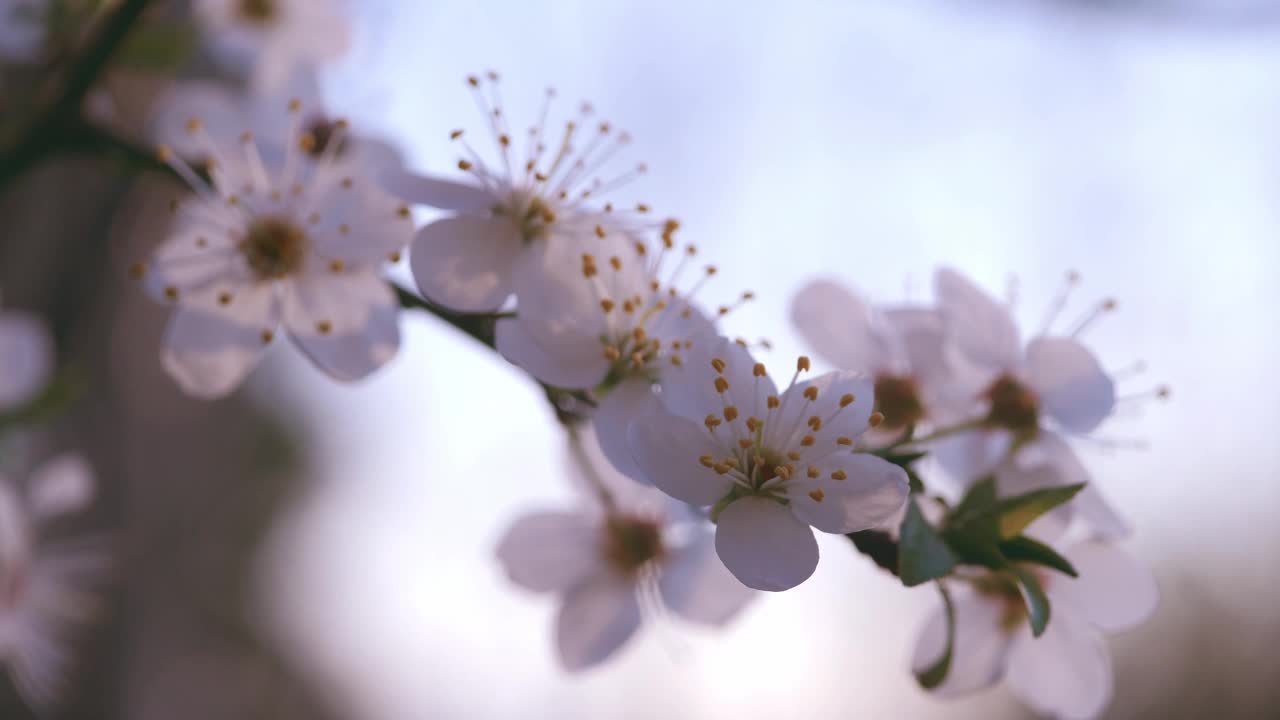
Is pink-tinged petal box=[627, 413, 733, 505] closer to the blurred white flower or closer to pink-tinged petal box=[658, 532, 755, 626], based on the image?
pink-tinged petal box=[658, 532, 755, 626]

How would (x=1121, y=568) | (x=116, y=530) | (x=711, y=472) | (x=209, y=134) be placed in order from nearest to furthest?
(x=711, y=472) < (x=1121, y=568) < (x=209, y=134) < (x=116, y=530)

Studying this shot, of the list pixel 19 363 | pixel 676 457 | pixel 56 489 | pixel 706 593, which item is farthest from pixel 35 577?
pixel 676 457

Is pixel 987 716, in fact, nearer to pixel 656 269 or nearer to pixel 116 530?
pixel 116 530

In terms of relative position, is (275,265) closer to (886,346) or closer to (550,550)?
(550,550)

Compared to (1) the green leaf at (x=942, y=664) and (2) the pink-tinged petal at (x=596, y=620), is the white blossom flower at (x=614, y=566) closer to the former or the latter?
(2) the pink-tinged petal at (x=596, y=620)

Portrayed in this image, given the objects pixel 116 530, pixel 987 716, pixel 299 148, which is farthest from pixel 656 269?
pixel 987 716

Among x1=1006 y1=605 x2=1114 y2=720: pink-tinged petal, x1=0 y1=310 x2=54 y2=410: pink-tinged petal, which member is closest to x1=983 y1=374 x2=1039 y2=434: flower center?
x1=1006 y1=605 x2=1114 y2=720: pink-tinged petal
